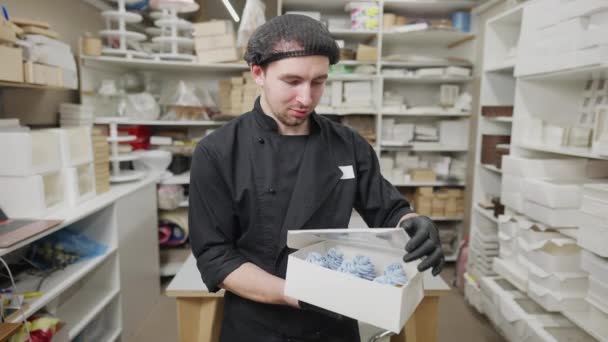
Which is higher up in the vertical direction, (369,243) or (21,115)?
(21,115)

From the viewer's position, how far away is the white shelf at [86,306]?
6.25ft

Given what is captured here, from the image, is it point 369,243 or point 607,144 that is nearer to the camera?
point 369,243

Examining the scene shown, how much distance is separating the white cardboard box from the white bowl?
238 centimetres

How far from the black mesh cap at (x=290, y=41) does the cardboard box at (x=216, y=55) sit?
7.10 ft

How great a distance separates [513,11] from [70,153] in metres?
2.77

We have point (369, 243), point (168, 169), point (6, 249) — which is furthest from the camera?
point (168, 169)

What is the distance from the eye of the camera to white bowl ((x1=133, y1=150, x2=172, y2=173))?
3.00 m

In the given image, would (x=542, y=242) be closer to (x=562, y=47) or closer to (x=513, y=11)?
(x=562, y=47)

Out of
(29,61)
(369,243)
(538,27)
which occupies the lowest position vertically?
(369,243)

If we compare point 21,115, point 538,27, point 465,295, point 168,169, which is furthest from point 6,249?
point 465,295

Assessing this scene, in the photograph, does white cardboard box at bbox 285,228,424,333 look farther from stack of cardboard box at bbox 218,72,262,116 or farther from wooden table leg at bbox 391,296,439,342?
stack of cardboard box at bbox 218,72,262,116

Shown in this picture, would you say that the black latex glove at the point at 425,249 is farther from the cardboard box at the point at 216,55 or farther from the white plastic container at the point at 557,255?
the cardboard box at the point at 216,55

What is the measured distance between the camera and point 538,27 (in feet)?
6.82

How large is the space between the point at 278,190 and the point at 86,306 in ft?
5.43
